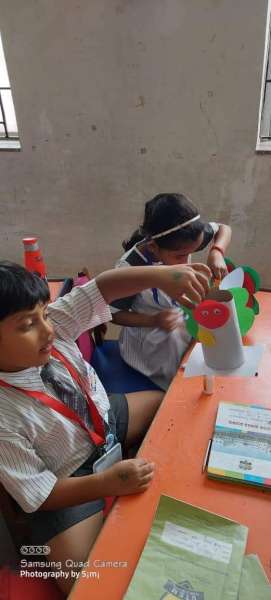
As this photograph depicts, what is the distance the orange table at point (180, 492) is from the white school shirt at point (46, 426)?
0.18 meters

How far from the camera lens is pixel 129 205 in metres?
2.50

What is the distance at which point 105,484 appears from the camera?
0.71m

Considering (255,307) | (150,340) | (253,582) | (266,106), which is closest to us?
(253,582)

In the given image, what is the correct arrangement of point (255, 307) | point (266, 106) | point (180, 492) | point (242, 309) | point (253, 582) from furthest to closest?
point (266, 106) → point (255, 307) → point (242, 309) → point (180, 492) → point (253, 582)

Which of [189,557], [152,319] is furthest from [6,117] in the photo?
[189,557]

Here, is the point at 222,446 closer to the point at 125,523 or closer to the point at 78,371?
the point at 125,523

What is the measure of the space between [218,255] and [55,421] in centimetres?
78

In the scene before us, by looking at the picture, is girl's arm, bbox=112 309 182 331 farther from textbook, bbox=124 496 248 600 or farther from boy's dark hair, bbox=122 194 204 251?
textbook, bbox=124 496 248 600

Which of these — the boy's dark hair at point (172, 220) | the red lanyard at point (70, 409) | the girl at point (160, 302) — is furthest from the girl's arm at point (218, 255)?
the red lanyard at point (70, 409)

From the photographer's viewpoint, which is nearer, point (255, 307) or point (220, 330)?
point (220, 330)

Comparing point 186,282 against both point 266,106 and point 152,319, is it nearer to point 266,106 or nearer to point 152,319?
point 152,319

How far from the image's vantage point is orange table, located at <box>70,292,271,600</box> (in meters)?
0.54

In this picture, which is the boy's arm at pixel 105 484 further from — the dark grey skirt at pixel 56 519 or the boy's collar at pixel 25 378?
the boy's collar at pixel 25 378

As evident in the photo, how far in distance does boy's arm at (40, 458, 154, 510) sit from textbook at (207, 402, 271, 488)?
116 millimetres
